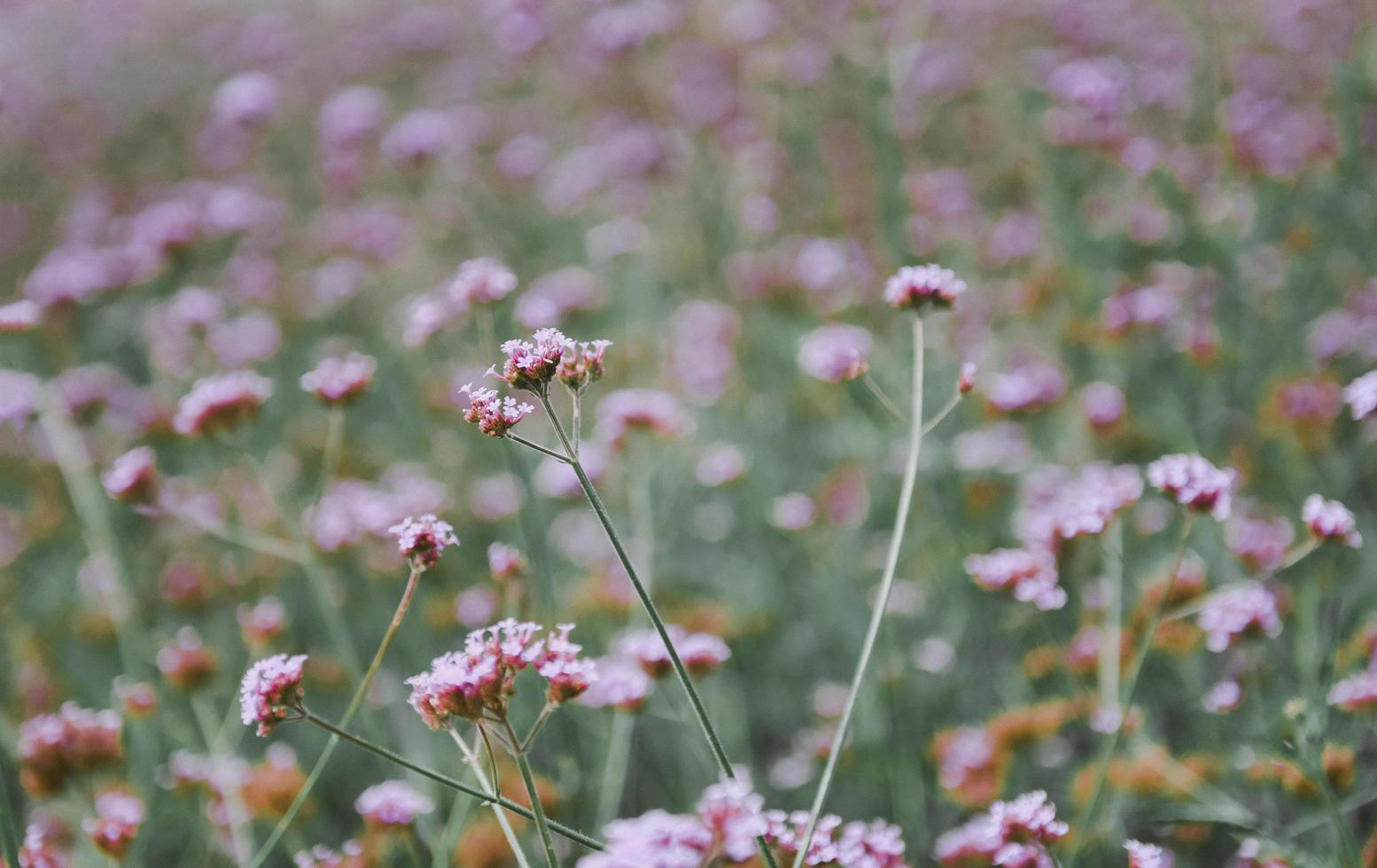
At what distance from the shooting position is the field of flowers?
1.63 metres

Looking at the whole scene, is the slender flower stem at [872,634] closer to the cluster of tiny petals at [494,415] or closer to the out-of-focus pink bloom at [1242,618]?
the cluster of tiny petals at [494,415]

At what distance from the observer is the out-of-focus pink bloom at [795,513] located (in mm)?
2492

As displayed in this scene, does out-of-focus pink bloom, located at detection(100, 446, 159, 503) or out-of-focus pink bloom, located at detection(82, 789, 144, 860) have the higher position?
out-of-focus pink bloom, located at detection(100, 446, 159, 503)

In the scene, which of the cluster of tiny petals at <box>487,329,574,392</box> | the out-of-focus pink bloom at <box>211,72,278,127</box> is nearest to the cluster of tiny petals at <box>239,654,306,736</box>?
the cluster of tiny petals at <box>487,329,574,392</box>

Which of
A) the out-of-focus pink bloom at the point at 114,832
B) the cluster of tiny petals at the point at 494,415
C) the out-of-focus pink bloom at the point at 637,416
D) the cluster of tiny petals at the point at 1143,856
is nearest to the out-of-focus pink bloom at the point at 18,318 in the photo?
the out-of-focus pink bloom at the point at 114,832

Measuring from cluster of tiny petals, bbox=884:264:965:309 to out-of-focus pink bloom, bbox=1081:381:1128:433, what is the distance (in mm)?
1295

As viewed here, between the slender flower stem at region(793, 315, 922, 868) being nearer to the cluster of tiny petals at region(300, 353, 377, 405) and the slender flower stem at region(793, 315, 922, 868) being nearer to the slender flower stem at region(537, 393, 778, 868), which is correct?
the slender flower stem at region(537, 393, 778, 868)

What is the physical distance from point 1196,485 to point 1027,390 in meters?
0.83

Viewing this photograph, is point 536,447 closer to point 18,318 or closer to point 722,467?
point 18,318

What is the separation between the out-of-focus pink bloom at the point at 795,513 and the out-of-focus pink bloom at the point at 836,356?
0.34m

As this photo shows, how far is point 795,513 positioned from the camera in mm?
2516

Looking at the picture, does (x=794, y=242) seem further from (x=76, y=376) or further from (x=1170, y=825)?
(x=1170, y=825)

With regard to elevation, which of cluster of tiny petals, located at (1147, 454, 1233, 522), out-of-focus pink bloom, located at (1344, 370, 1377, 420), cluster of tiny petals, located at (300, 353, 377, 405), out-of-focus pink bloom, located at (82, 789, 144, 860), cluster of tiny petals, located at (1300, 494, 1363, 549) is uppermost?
cluster of tiny petals, located at (300, 353, 377, 405)

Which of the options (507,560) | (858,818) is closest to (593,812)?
(858,818)
